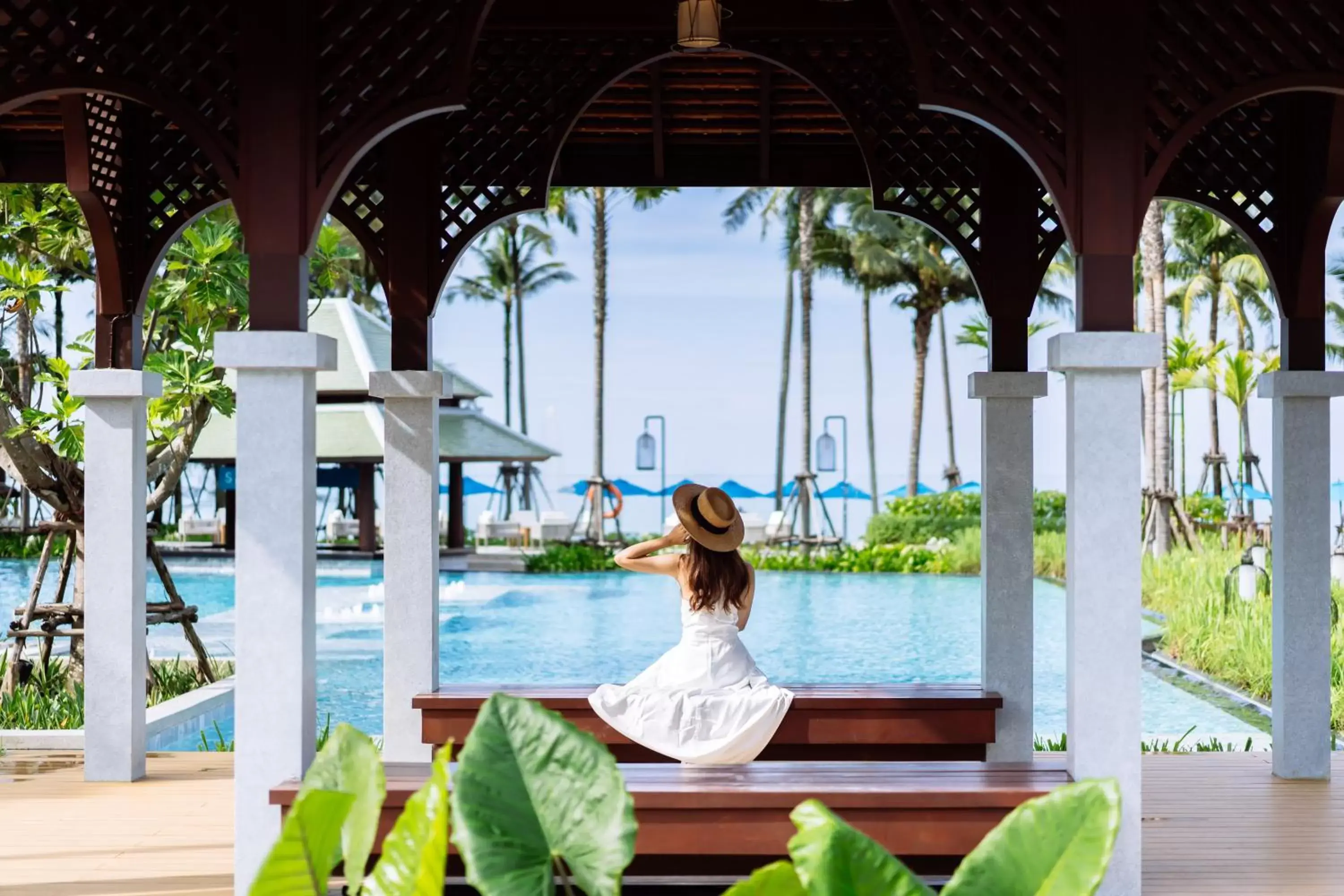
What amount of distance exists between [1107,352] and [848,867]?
3461 millimetres

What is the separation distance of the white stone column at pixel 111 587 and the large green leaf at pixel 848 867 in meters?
6.01

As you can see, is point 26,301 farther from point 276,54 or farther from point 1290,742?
point 1290,742

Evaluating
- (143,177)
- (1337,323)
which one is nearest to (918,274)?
(1337,323)

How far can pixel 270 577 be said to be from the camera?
4629 millimetres

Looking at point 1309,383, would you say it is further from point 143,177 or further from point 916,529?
point 916,529

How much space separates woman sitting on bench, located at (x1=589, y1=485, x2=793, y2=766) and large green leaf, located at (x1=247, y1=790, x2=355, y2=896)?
3.55 meters

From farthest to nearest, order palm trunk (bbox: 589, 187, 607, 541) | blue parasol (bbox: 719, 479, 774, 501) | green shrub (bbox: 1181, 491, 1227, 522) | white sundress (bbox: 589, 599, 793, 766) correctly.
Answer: blue parasol (bbox: 719, 479, 774, 501) < palm trunk (bbox: 589, 187, 607, 541) < green shrub (bbox: 1181, 491, 1227, 522) < white sundress (bbox: 589, 599, 793, 766)

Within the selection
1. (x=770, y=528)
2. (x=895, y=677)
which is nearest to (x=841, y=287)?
(x=770, y=528)

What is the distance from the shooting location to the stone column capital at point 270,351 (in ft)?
15.0

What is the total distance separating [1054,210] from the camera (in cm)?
729

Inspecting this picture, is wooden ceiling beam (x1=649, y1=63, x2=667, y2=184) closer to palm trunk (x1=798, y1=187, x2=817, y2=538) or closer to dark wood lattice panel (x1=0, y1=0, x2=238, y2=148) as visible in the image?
dark wood lattice panel (x1=0, y1=0, x2=238, y2=148)

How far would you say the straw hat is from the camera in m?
5.16

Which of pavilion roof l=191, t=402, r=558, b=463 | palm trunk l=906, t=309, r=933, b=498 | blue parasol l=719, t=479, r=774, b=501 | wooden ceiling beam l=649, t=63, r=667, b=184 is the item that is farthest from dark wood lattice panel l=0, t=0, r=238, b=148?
blue parasol l=719, t=479, r=774, b=501

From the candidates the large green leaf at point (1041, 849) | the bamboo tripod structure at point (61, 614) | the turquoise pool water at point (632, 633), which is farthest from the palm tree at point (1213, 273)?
the large green leaf at point (1041, 849)
